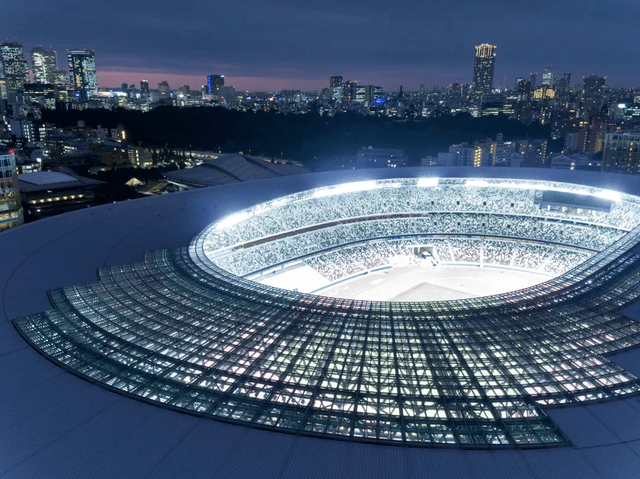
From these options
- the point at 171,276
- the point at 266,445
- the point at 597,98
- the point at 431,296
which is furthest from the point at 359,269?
the point at 597,98

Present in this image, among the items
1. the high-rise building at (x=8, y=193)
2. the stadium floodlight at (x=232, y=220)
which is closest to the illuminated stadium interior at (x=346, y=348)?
the stadium floodlight at (x=232, y=220)

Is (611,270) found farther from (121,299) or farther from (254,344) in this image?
(121,299)

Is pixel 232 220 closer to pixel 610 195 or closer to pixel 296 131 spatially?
pixel 610 195

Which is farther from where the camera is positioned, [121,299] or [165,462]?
[121,299]

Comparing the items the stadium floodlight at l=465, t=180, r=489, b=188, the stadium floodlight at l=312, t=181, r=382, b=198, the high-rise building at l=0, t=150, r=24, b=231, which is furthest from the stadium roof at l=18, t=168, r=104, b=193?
the stadium floodlight at l=465, t=180, r=489, b=188

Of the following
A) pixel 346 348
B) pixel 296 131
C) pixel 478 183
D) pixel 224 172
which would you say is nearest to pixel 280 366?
pixel 346 348
